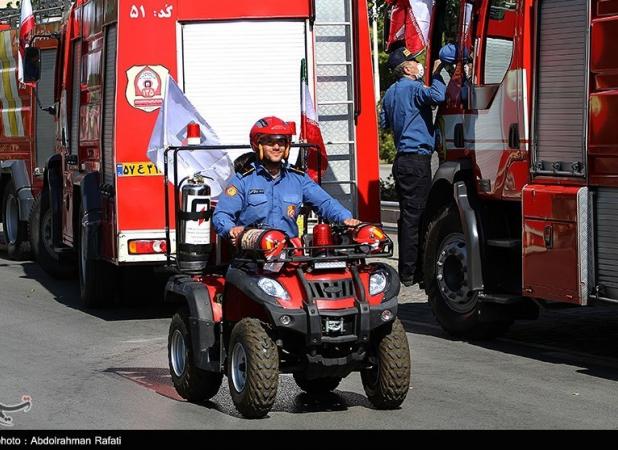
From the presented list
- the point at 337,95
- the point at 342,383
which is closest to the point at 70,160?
the point at 337,95

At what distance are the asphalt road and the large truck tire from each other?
168 millimetres

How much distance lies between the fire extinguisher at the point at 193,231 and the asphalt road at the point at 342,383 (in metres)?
0.88

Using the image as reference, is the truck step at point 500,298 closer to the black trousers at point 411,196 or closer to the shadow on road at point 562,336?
the shadow on road at point 562,336

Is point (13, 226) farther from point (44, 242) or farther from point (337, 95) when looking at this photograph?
point (337, 95)

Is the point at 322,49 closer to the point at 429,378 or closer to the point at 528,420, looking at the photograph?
the point at 429,378

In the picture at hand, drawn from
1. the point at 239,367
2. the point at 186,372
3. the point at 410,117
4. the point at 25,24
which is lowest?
the point at 186,372

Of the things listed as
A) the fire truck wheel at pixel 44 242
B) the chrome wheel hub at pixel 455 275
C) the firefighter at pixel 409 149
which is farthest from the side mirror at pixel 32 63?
the chrome wheel hub at pixel 455 275

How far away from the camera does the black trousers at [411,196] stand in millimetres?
13875

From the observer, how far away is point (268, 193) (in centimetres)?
930

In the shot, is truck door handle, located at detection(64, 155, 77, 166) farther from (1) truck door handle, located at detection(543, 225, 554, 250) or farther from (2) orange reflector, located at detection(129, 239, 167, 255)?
(1) truck door handle, located at detection(543, 225, 554, 250)

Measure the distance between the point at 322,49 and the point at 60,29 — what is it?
16.2 ft

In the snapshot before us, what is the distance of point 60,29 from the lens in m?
18.1

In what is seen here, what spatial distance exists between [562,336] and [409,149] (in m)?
2.31

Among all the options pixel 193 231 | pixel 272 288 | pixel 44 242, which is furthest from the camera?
pixel 44 242
